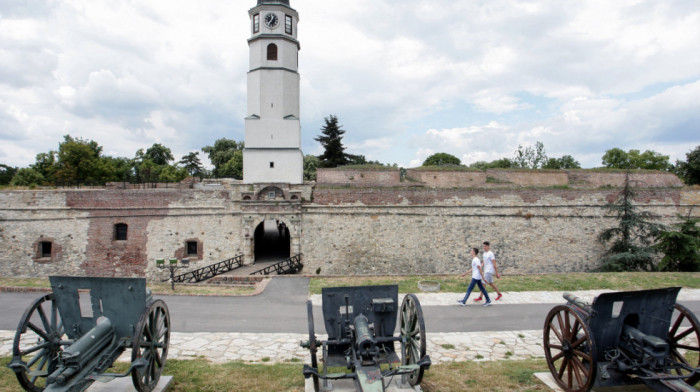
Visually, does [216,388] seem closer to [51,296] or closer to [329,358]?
[329,358]

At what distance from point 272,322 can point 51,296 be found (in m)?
4.38

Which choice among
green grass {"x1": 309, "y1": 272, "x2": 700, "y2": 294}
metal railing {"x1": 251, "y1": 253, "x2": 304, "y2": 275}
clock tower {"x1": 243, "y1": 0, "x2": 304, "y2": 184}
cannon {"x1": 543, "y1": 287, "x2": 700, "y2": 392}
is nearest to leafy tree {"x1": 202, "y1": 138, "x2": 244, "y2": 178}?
clock tower {"x1": 243, "y1": 0, "x2": 304, "y2": 184}

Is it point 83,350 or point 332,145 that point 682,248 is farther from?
point 332,145

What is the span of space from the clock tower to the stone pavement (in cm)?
1634

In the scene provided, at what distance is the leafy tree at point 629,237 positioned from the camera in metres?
17.1

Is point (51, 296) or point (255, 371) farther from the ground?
point (51, 296)

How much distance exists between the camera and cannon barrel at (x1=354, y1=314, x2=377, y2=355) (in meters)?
3.96

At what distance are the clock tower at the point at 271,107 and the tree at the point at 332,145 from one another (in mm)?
20110

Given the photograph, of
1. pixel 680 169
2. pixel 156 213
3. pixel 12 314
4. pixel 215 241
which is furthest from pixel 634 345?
pixel 680 169

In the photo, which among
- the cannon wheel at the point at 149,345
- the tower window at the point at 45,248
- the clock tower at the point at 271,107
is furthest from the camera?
the clock tower at the point at 271,107

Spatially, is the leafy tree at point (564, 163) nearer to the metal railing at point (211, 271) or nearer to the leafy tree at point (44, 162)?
the metal railing at point (211, 271)

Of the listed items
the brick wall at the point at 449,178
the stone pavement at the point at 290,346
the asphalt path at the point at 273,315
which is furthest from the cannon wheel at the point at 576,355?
the brick wall at the point at 449,178

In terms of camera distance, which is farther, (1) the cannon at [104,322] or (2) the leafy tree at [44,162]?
(2) the leafy tree at [44,162]

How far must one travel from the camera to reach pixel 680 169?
39719mm
